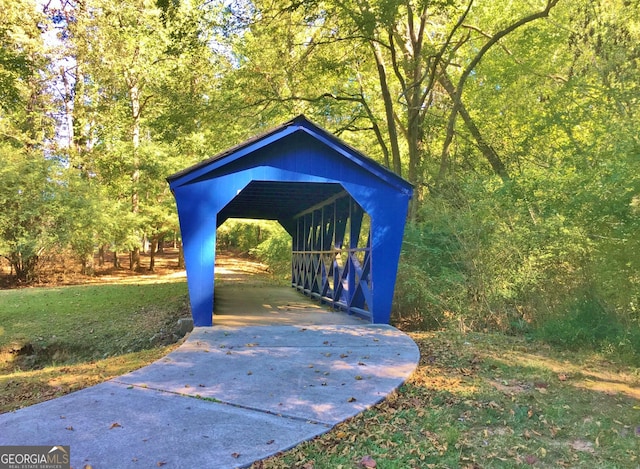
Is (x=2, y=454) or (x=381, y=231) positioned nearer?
(x=2, y=454)

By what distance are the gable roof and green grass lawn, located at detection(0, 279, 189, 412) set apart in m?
2.68

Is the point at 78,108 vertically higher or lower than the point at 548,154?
higher

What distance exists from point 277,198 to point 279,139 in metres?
4.72

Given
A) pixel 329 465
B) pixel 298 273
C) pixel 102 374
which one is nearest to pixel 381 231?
pixel 102 374

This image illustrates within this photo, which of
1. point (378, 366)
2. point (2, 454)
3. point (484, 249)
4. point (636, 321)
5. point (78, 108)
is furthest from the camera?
point (78, 108)

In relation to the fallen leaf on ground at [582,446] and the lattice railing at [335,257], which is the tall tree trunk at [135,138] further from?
the fallen leaf on ground at [582,446]

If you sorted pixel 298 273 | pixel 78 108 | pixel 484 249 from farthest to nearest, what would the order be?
1. pixel 78 108
2. pixel 298 273
3. pixel 484 249

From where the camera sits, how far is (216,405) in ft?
12.9

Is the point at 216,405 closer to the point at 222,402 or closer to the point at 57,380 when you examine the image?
the point at 222,402

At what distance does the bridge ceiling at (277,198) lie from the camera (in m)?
10.2

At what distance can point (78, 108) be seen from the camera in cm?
2184

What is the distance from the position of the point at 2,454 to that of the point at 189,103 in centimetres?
1134

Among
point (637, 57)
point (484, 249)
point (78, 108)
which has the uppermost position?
point (78, 108)

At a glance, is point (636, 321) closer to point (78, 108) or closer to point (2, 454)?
point (2, 454)
